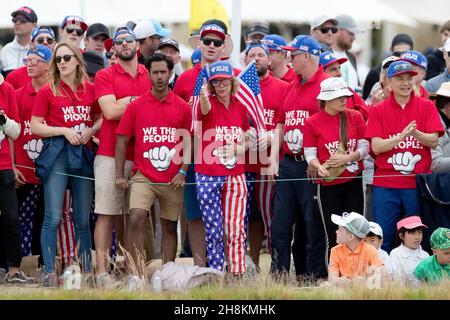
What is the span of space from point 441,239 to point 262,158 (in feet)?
7.12

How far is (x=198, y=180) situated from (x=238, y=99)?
0.85 m

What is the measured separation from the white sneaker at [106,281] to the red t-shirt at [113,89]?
128 cm

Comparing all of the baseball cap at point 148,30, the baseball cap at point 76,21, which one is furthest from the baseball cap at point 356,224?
the baseball cap at point 76,21

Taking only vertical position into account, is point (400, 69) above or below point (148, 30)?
below

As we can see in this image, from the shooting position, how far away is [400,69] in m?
12.1

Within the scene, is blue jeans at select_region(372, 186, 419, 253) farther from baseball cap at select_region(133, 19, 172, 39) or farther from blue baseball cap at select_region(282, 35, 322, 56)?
baseball cap at select_region(133, 19, 172, 39)

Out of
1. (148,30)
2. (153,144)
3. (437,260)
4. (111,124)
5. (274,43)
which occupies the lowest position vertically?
(437,260)

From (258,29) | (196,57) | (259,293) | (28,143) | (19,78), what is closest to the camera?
(259,293)

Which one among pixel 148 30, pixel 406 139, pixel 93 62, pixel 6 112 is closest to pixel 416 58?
pixel 406 139

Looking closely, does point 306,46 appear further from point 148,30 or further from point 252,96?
point 148,30

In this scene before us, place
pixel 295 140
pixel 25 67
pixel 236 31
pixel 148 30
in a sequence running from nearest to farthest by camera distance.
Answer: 1. pixel 295 140
2. pixel 25 67
3. pixel 148 30
4. pixel 236 31

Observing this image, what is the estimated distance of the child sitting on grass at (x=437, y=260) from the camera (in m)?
11.5

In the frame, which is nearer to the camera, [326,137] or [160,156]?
[160,156]

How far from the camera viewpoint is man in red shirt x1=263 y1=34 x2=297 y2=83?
13719 mm
